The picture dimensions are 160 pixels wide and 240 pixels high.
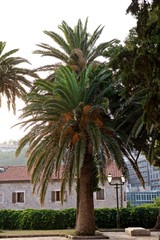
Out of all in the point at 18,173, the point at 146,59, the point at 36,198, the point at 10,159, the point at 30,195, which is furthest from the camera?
the point at 10,159

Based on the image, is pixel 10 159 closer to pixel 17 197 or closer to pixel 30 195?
pixel 17 197

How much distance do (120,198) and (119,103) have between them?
21171mm

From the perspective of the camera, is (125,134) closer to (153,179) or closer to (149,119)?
(149,119)

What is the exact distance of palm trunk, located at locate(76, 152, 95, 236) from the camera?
21859 mm

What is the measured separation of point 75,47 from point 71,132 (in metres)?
6.86

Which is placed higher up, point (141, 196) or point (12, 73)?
point (12, 73)

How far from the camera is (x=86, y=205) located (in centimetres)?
2212

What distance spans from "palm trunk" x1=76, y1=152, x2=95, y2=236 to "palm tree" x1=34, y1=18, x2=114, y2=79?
6388mm

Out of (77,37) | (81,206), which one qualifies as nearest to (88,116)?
(81,206)

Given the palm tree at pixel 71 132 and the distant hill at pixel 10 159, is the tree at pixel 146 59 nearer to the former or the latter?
the palm tree at pixel 71 132

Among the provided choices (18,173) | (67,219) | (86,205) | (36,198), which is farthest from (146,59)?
(18,173)

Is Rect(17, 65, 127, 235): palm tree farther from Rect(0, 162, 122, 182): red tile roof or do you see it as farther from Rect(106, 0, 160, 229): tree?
Rect(0, 162, 122, 182): red tile roof

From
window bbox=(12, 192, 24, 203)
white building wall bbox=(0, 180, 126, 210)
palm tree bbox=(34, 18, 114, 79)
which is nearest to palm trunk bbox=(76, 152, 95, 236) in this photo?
palm tree bbox=(34, 18, 114, 79)

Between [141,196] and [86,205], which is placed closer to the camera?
[86,205]
